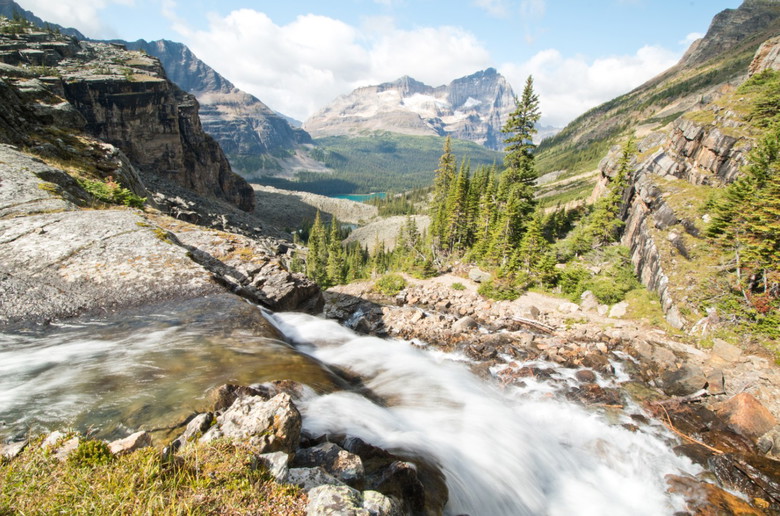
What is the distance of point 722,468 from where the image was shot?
11.1 metres

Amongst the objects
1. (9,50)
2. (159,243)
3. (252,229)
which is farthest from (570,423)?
(9,50)

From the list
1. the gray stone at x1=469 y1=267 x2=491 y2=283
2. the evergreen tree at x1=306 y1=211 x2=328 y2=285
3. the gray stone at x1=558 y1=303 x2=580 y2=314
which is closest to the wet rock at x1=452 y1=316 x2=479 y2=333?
the gray stone at x1=558 y1=303 x2=580 y2=314

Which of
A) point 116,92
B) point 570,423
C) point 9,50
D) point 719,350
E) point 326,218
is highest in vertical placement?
point 9,50

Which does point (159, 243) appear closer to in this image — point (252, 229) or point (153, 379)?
point (153, 379)

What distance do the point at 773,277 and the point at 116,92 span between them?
126195 mm

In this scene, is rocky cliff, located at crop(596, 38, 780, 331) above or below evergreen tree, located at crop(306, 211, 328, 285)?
above

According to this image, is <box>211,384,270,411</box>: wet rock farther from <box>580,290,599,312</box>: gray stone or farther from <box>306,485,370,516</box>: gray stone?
<box>580,290,599,312</box>: gray stone

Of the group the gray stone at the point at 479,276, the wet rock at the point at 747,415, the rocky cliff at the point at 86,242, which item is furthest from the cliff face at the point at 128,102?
the wet rock at the point at 747,415

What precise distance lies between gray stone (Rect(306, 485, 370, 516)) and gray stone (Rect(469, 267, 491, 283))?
34.6 meters

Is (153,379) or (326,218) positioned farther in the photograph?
(326,218)

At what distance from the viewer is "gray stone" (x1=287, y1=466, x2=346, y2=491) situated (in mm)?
3748

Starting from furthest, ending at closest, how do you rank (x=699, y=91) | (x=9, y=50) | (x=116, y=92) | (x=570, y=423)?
1. (x=699, y=91)
2. (x=116, y=92)
3. (x=9, y=50)
4. (x=570, y=423)

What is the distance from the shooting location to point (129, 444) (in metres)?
3.73

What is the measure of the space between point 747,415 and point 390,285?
1211 inches
